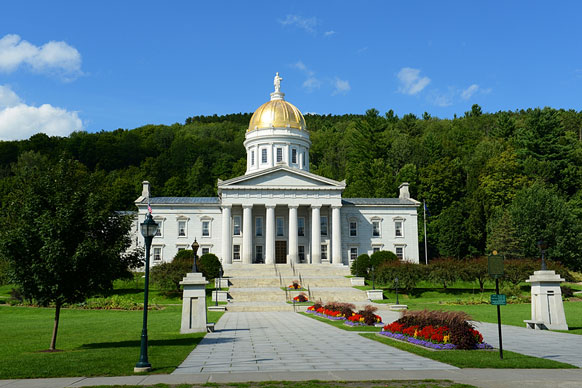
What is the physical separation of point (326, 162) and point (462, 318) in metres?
95.2

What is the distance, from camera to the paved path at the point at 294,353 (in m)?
12.7

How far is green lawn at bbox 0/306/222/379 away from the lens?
1293cm

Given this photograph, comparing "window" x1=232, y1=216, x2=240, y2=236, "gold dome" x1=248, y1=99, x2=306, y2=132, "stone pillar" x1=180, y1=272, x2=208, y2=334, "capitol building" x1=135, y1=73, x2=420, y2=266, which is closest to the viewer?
"stone pillar" x1=180, y1=272, x2=208, y2=334

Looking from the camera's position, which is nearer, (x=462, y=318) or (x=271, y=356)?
(x=271, y=356)

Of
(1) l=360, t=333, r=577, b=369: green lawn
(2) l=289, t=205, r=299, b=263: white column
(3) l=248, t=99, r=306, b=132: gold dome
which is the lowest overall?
(1) l=360, t=333, r=577, b=369: green lawn

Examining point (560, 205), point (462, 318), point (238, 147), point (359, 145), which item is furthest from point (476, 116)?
point (462, 318)

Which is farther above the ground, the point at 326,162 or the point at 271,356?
the point at 326,162

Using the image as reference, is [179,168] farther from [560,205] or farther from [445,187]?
[560,205]

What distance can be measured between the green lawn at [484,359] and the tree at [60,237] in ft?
35.9

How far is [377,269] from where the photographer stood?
48.3 meters

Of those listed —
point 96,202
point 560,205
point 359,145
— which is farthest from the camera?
point 359,145

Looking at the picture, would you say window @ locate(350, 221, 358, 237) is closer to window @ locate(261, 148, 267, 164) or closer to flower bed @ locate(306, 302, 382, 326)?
window @ locate(261, 148, 267, 164)

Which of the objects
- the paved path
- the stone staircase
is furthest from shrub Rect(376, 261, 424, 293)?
the paved path

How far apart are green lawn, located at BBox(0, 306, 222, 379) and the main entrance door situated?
117 ft
